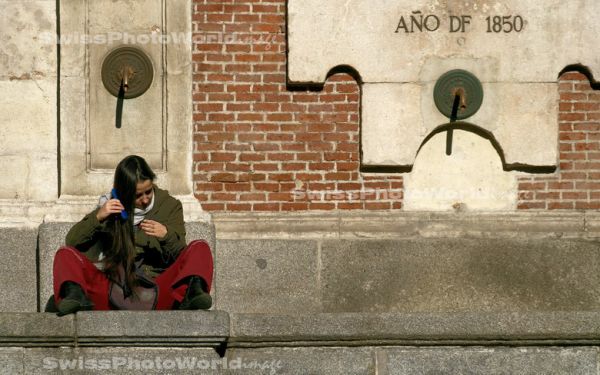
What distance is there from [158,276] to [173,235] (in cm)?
28

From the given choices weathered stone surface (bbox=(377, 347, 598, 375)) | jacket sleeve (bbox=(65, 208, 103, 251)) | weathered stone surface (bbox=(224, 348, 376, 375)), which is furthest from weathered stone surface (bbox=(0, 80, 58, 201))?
weathered stone surface (bbox=(377, 347, 598, 375))

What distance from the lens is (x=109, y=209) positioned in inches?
310

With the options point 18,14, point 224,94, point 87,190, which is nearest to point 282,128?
point 224,94

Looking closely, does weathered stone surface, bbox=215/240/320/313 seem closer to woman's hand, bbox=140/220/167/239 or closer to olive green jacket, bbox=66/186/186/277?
olive green jacket, bbox=66/186/186/277

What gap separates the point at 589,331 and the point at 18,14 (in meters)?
4.59

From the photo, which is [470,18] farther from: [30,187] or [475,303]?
[30,187]

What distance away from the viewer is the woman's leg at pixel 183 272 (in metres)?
7.71

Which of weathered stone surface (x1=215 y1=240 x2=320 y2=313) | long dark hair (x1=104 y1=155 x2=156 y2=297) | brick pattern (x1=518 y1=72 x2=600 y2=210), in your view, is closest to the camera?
long dark hair (x1=104 y1=155 x2=156 y2=297)

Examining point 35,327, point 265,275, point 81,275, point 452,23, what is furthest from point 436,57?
point 35,327

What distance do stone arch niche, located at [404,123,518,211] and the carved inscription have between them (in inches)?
28.3

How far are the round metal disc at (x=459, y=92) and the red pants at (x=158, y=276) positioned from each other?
8.53ft

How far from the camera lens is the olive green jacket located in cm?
800

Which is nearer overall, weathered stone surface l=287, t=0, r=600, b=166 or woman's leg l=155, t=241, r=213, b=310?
woman's leg l=155, t=241, r=213, b=310

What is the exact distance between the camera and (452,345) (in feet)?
25.2
